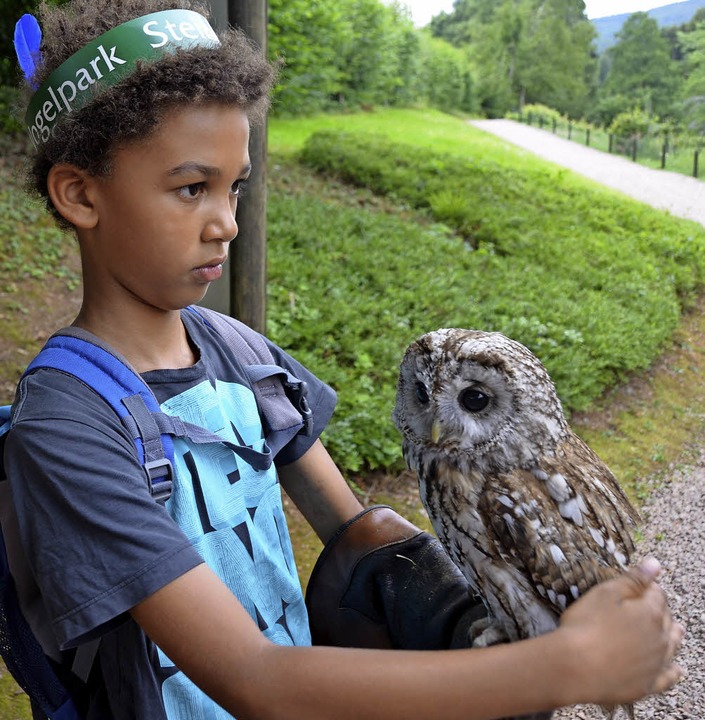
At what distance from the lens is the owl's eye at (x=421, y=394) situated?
64.3 inches

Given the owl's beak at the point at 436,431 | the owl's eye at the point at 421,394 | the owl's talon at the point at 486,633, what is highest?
the owl's eye at the point at 421,394

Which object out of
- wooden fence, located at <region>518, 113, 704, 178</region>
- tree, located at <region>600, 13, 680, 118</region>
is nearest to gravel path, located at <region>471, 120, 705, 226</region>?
wooden fence, located at <region>518, 113, 704, 178</region>

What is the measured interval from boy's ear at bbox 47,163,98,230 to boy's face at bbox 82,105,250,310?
2cm

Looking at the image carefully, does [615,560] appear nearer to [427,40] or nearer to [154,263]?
[154,263]

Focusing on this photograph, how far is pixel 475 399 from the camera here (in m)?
1.56

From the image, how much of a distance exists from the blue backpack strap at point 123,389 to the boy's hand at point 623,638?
1.96 ft

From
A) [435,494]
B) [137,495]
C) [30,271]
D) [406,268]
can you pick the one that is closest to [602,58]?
[406,268]

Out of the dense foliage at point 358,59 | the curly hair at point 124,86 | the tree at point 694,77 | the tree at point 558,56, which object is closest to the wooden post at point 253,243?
the curly hair at point 124,86

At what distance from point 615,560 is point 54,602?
1.01 metres

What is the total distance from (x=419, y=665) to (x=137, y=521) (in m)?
0.41

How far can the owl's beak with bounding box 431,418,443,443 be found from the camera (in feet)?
5.15

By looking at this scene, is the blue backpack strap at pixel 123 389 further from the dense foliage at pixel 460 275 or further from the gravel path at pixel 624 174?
the gravel path at pixel 624 174

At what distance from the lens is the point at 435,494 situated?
5.26 ft

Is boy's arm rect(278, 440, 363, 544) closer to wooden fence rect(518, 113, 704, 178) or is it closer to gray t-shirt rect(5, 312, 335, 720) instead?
gray t-shirt rect(5, 312, 335, 720)
